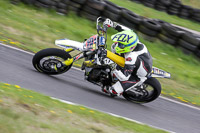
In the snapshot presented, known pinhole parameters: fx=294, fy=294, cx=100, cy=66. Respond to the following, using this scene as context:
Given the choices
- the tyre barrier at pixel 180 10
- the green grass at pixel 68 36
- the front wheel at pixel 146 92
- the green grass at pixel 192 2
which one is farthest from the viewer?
the green grass at pixel 192 2

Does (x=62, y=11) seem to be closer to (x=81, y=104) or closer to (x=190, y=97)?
(x=190, y=97)

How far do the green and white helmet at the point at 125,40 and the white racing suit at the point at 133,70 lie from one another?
0.53ft

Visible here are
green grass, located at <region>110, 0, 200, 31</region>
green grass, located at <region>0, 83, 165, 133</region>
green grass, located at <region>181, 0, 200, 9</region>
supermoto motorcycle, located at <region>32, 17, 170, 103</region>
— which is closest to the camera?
green grass, located at <region>0, 83, 165, 133</region>

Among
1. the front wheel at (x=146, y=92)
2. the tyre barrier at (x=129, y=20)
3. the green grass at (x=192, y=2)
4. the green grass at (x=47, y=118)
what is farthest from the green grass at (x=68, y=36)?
the green grass at (x=192, y=2)

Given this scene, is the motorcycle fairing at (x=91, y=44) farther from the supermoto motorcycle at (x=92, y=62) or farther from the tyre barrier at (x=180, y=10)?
the tyre barrier at (x=180, y=10)

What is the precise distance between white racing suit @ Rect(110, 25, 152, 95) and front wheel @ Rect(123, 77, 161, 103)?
0.25 m

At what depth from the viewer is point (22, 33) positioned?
32.2 ft

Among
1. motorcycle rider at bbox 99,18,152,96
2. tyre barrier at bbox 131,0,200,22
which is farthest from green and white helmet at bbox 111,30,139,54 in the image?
tyre barrier at bbox 131,0,200,22

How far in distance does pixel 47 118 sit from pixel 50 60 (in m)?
2.39

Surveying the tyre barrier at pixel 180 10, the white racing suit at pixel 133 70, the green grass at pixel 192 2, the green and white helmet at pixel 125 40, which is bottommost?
the white racing suit at pixel 133 70

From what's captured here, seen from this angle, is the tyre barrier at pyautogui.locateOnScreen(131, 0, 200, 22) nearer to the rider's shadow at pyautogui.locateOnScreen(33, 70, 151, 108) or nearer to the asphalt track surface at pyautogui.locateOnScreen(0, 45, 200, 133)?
the asphalt track surface at pyautogui.locateOnScreen(0, 45, 200, 133)

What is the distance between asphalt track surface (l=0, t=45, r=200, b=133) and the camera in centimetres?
621

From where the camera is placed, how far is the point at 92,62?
6.46 metres

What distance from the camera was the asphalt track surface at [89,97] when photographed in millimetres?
6210
